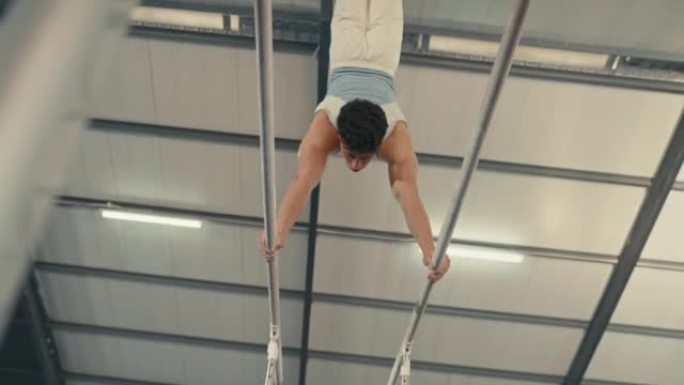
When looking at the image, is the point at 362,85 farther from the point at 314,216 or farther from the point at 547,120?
the point at 314,216

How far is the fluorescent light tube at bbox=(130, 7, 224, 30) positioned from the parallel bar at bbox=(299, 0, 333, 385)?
854mm

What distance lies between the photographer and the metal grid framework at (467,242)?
5734mm

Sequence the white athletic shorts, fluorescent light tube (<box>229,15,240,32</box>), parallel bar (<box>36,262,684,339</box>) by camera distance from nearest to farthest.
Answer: the white athletic shorts, fluorescent light tube (<box>229,15,240,32</box>), parallel bar (<box>36,262,684,339</box>)

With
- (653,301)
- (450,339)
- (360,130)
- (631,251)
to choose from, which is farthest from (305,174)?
(653,301)

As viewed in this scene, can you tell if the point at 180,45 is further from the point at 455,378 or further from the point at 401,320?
the point at 455,378

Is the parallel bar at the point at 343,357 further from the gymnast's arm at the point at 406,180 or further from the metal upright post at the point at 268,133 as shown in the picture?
the gymnast's arm at the point at 406,180

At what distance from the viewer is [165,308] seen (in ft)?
25.6

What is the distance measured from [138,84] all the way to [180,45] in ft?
1.84

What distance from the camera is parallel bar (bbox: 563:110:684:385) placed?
607 centimetres

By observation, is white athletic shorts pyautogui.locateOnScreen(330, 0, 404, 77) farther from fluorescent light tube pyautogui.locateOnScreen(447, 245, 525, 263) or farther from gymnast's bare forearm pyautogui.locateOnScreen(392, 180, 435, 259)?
fluorescent light tube pyautogui.locateOnScreen(447, 245, 525, 263)

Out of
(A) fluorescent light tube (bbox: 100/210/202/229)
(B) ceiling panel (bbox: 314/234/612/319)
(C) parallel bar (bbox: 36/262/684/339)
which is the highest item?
(A) fluorescent light tube (bbox: 100/210/202/229)

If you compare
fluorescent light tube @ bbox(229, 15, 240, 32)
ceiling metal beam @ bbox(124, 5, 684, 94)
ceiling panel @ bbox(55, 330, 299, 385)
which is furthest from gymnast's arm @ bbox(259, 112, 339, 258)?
ceiling panel @ bbox(55, 330, 299, 385)

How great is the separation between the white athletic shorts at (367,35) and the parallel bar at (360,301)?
397 centimetres

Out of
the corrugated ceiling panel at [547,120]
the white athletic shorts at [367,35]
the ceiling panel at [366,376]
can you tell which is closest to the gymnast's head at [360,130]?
the white athletic shorts at [367,35]
